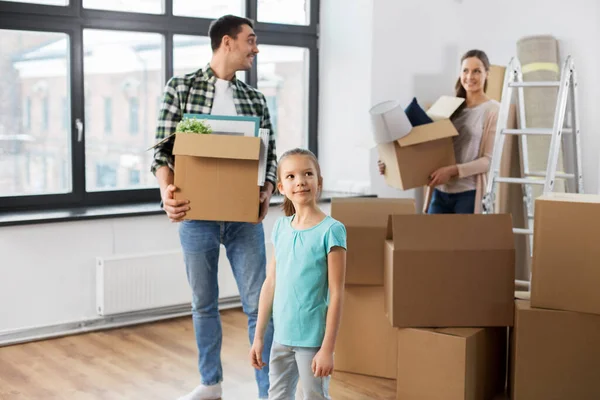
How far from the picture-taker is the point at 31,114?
411 cm

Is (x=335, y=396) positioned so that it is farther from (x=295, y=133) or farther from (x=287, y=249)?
(x=295, y=133)

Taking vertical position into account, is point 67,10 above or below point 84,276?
above

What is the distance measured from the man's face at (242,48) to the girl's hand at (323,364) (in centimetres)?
120

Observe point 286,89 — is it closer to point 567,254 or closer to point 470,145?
point 470,145

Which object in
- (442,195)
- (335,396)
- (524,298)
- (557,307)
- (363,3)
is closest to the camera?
(557,307)

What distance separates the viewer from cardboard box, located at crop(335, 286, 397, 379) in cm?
329

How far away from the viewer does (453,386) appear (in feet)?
9.17

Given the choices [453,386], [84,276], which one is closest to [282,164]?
[453,386]

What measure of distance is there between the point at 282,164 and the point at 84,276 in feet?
6.73

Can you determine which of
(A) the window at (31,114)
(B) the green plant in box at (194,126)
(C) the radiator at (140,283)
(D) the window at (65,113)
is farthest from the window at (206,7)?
(B) the green plant in box at (194,126)

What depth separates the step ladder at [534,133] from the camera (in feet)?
11.8

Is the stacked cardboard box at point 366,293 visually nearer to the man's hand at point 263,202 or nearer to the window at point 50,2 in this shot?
the man's hand at point 263,202

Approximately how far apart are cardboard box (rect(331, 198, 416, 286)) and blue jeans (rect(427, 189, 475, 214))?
0.60m

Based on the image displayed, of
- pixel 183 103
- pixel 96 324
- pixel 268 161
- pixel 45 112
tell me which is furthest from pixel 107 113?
pixel 268 161
